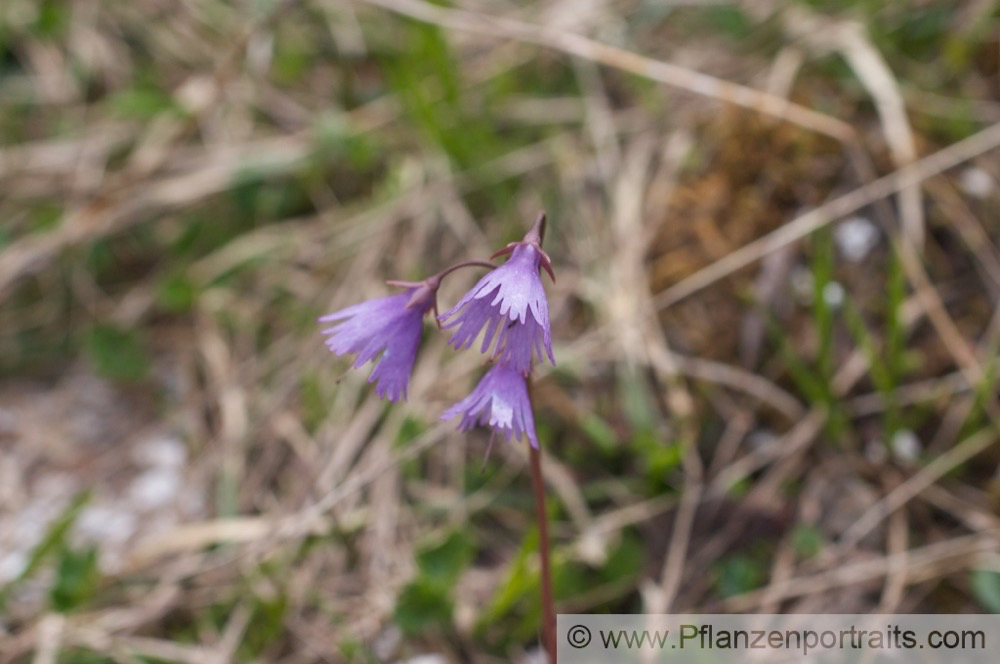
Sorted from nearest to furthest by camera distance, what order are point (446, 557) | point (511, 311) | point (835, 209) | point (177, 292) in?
point (511, 311), point (446, 557), point (835, 209), point (177, 292)

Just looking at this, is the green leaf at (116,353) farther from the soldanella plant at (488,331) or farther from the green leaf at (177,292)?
the soldanella plant at (488,331)

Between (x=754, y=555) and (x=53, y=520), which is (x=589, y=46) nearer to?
(x=754, y=555)

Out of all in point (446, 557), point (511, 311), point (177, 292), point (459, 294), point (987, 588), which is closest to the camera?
point (511, 311)

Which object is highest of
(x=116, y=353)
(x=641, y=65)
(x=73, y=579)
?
(x=641, y=65)

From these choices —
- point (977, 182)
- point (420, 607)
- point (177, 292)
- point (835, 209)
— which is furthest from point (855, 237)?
point (177, 292)

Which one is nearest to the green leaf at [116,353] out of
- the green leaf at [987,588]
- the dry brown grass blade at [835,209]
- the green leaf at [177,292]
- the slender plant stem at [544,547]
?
the green leaf at [177,292]

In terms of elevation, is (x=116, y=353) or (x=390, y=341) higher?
(x=116, y=353)

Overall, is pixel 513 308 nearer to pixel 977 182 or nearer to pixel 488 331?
pixel 488 331

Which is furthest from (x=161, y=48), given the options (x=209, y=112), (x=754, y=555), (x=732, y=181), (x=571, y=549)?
(x=754, y=555)
